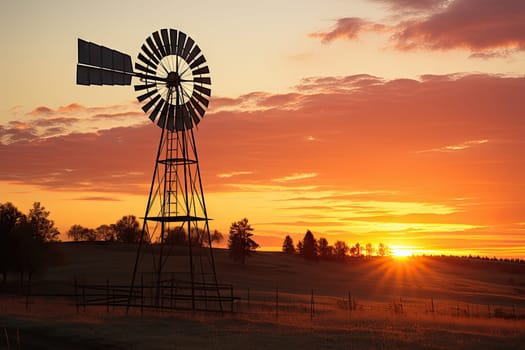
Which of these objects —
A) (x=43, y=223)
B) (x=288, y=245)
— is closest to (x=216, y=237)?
(x=288, y=245)

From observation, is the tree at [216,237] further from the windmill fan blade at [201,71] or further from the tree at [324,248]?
the windmill fan blade at [201,71]

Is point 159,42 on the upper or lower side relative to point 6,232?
upper

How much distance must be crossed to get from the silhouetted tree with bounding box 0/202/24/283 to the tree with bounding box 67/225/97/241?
12163 centimetres

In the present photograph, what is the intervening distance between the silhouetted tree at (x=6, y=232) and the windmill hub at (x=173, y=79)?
26.1 metres

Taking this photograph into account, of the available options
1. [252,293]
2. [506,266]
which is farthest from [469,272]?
[252,293]

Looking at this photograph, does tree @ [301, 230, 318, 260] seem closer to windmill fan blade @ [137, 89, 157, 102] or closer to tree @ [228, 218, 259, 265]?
tree @ [228, 218, 259, 265]

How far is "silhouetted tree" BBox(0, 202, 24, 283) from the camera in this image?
56.4 meters

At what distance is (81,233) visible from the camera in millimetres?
186125

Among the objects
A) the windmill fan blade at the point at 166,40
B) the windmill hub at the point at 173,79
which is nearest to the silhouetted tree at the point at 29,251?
the windmill hub at the point at 173,79

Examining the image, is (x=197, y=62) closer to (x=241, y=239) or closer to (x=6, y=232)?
(x=6, y=232)

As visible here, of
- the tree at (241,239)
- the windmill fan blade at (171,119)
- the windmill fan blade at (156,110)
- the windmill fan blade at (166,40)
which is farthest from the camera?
the tree at (241,239)

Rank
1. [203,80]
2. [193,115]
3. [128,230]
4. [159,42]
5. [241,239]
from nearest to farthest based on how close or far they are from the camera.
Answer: [159,42]
[193,115]
[203,80]
[241,239]
[128,230]

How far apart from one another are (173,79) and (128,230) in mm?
109982

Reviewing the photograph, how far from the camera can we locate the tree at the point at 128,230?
5641 inches
